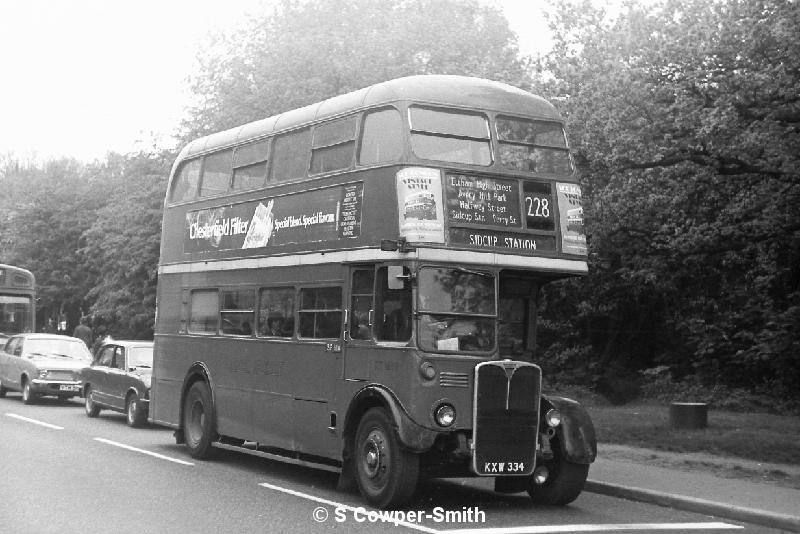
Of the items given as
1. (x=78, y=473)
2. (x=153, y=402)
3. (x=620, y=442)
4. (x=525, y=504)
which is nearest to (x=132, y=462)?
(x=78, y=473)

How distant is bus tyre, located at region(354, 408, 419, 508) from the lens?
11352 mm

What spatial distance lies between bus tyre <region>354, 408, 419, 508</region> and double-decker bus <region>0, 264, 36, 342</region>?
78.9ft

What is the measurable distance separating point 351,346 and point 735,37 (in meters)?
8.55

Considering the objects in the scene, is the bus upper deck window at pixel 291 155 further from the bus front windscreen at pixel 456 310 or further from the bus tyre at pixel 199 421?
the bus tyre at pixel 199 421

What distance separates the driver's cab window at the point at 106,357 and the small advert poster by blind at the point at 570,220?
1351cm

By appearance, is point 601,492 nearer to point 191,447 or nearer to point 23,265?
point 191,447

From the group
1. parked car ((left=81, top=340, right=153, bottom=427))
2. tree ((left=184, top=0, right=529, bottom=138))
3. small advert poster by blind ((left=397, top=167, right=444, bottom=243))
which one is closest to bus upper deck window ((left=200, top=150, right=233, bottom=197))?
small advert poster by blind ((left=397, top=167, right=444, bottom=243))

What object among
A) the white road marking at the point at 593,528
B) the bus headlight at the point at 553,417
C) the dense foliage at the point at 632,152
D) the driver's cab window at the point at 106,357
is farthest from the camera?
the driver's cab window at the point at 106,357

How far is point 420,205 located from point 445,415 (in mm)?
2196

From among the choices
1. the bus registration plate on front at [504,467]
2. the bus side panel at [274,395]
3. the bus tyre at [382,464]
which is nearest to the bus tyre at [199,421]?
the bus side panel at [274,395]

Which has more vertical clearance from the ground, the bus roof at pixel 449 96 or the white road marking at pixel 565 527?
the bus roof at pixel 449 96

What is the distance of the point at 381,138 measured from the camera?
1241 cm

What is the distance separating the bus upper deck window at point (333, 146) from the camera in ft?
42.8

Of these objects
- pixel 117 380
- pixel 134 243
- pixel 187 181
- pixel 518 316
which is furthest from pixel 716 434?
pixel 134 243
